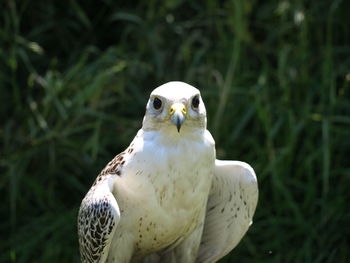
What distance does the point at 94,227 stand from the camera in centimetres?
345

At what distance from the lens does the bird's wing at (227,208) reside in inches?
148

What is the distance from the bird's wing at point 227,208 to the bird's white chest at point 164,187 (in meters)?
0.24

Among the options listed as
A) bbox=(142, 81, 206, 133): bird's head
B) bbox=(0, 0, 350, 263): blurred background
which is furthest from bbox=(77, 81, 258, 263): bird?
bbox=(0, 0, 350, 263): blurred background

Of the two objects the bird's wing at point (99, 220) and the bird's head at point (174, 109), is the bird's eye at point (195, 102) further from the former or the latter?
the bird's wing at point (99, 220)

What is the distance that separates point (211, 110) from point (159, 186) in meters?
2.05

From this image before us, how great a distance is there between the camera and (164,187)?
11.3 ft

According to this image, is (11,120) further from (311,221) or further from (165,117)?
(165,117)

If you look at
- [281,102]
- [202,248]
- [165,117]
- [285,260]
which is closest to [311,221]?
[285,260]

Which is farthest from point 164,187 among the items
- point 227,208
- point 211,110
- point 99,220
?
point 211,110

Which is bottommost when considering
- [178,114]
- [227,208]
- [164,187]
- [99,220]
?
[227,208]

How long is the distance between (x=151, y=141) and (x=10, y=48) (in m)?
2.58

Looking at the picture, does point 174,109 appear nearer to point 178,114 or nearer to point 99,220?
point 178,114

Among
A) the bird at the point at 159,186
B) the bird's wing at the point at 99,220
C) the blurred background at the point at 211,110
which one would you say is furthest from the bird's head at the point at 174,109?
the blurred background at the point at 211,110

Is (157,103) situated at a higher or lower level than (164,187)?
higher
